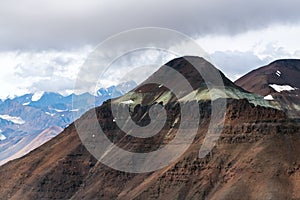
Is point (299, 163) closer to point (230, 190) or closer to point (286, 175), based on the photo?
point (286, 175)

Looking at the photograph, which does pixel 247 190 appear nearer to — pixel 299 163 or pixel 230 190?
pixel 230 190

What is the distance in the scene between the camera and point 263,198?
18750cm

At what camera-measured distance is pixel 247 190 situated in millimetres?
194875

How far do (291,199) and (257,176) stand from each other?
1578cm

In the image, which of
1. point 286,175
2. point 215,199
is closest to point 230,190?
point 215,199

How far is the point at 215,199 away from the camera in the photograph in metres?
197

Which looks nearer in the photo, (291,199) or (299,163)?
(291,199)

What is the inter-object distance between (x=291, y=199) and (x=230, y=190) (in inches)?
779

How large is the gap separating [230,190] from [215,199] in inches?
209

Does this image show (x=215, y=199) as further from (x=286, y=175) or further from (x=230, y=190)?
(x=286, y=175)

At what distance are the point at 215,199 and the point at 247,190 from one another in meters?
10.1

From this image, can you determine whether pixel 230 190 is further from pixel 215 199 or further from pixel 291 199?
pixel 291 199

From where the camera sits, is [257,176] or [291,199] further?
[257,176]

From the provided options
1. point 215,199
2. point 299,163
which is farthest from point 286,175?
point 215,199
